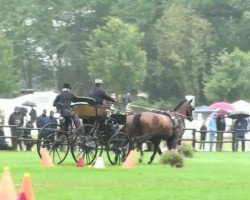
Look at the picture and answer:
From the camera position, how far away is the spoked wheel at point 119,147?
2114 cm

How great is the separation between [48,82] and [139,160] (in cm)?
7174

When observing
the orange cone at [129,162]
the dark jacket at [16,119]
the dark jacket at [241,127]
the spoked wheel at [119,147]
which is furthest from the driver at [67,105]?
the dark jacket at [241,127]

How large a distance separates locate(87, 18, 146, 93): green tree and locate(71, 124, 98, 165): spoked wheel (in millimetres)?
45063

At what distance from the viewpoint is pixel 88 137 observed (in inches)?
803

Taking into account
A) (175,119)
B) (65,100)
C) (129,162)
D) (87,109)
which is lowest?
(129,162)

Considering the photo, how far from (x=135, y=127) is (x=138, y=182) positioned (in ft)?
22.5

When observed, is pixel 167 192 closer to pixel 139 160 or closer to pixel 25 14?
pixel 139 160

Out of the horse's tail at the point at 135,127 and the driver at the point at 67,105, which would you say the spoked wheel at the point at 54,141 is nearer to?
the driver at the point at 67,105

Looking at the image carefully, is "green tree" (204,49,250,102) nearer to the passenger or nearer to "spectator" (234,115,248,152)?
"spectator" (234,115,248,152)

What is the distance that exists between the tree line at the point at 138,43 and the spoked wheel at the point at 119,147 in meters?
46.7

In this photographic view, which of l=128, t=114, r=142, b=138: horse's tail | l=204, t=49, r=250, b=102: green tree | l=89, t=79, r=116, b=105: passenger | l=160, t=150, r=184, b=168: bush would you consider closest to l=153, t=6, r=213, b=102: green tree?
l=204, t=49, r=250, b=102: green tree

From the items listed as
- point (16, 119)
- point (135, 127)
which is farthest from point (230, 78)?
point (135, 127)

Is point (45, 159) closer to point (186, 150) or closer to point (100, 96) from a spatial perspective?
point (100, 96)

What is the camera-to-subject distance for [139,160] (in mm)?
23000
